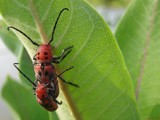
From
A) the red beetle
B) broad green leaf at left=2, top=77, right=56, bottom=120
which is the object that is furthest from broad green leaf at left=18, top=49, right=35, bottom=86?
the red beetle

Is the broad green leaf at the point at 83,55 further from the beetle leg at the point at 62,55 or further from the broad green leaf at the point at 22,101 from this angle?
the broad green leaf at the point at 22,101

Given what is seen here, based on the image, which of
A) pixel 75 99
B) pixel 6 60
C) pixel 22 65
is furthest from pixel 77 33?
pixel 6 60

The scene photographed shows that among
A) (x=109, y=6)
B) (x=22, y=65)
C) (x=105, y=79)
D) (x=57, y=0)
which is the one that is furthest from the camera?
(x=109, y=6)

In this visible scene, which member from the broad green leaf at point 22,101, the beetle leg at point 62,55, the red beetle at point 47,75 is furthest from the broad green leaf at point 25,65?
the beetle leg at point 62,55

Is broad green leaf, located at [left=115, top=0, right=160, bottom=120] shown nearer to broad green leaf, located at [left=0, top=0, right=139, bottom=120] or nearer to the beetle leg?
broad green leaf, located at [left=0, top=0, right=139, bottom=120]

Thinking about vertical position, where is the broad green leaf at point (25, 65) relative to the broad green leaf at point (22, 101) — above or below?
above

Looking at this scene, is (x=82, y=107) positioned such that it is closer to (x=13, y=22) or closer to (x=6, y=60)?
(x=13, y=22)
